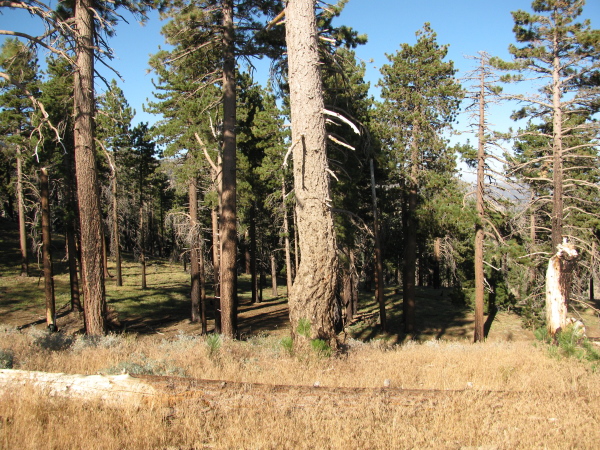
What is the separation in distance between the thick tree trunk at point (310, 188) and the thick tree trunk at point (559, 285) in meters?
5.61

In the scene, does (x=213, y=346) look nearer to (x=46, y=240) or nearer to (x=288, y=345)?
(x=288, y=345)

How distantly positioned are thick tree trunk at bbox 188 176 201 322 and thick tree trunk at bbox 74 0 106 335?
10626mm

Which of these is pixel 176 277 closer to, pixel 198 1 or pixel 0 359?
pixel 198 1

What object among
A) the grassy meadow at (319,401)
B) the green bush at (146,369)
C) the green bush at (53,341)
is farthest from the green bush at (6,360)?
the green bush at (146,369)

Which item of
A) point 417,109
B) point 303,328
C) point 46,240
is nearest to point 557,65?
point 417,109

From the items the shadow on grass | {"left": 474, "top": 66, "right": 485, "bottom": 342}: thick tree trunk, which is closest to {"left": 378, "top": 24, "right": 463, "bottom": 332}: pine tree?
{"left": 474, "top": 66, "right": 485, "bottom": 342}: thick tree trunk

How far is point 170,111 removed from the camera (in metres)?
19.7

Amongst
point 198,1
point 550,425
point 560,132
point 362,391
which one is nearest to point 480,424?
point 550,425

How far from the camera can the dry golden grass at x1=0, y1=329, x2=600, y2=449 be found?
12.1ft

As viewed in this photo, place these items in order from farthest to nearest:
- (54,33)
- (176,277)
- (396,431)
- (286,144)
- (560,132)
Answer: (176,277)
(286,144)
(560,132)
(54,33)
(396,431)

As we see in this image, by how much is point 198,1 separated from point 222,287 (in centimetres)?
776

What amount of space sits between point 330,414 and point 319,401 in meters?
0.25

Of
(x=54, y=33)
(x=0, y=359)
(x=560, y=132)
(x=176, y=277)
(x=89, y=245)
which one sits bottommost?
(x=176, y=277)

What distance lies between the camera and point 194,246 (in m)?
20.4
